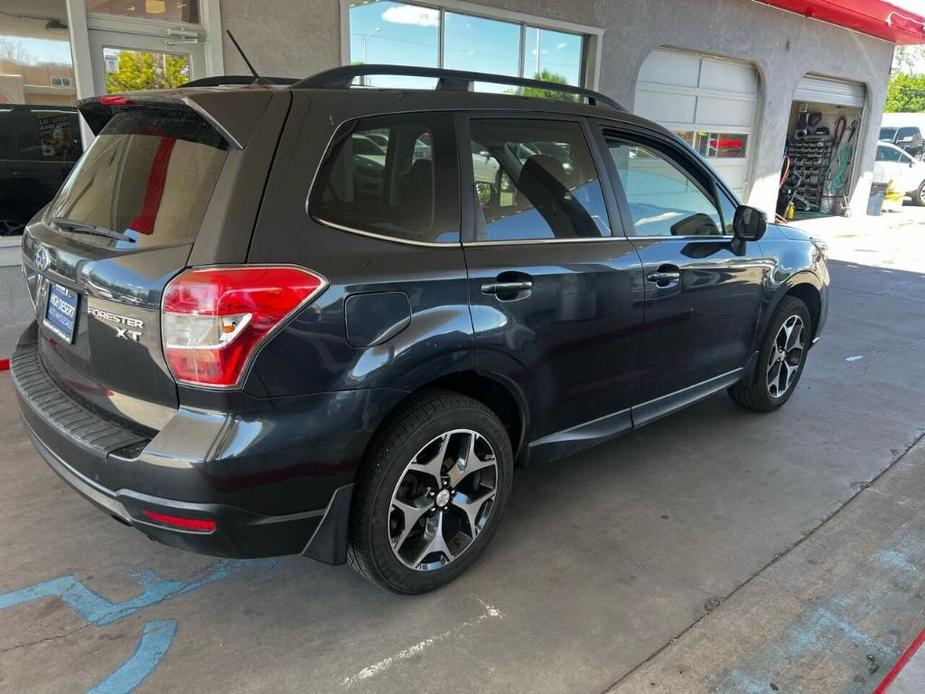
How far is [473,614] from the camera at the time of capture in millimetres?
2684

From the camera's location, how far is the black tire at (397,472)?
2.45m

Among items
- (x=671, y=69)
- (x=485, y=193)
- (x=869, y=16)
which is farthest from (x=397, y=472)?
(x=869, y=16)

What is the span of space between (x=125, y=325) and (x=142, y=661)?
3.73ft

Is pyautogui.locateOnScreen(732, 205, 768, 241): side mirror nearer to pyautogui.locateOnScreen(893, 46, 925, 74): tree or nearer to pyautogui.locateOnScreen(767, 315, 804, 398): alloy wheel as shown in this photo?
pyautogui.locateOnScreen(767, 315, 804, 398): alloy wheel

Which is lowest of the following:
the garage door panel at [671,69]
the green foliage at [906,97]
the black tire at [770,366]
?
the black tire at [770,366]

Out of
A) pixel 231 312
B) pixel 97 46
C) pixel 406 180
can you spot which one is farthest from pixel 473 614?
pixel 97 46

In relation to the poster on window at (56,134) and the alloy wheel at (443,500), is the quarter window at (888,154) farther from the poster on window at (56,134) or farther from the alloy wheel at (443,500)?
the alloy wheel at (443,500)

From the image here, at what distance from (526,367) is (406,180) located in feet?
2.86

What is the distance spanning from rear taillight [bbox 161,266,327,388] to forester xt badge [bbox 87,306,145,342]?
12 cm

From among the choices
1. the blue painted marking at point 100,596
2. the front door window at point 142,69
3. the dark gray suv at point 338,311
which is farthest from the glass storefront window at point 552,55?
the blue painted marking at point 100,596

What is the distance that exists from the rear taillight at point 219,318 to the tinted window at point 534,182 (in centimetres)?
92

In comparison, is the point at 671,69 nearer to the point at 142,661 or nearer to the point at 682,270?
the point at 682,270

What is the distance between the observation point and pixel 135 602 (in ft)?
8.83

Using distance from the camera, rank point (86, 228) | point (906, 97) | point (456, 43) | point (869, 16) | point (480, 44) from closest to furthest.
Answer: point (86, 228), point (456, 43), point (480, 44), point (869, 16), point (906, 97)
